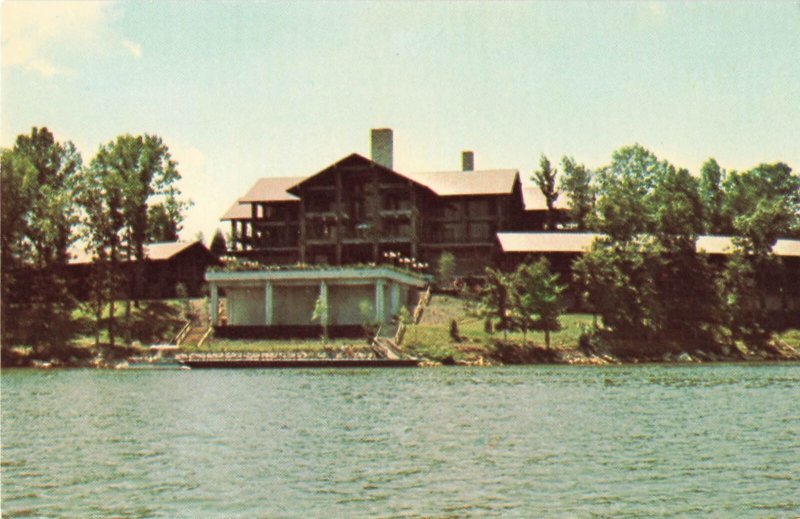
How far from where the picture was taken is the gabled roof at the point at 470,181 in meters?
93.8

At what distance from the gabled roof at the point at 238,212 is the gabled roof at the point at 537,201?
90.4ft

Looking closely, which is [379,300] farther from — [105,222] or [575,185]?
[575,185]

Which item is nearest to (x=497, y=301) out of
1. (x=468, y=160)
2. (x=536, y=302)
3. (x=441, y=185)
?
(x=536, y=302)

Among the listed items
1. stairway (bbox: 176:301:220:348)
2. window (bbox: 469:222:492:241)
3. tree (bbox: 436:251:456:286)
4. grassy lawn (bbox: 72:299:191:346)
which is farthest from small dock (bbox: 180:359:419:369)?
window (bbox: 469:222:492:241)

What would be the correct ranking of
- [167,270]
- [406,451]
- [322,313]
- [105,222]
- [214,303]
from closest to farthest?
[406,451]
[322,313]
[214,303]
[105,222]
[167,270]

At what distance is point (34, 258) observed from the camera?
7706 centimetres

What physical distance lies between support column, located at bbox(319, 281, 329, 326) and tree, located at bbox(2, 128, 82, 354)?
17290 mm

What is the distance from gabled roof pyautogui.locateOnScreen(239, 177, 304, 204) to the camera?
96.8m

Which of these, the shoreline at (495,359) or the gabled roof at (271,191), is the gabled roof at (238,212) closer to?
the gabled roof at (271,191)

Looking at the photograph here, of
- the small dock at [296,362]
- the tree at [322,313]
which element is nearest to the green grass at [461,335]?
the small dock at [296,362]

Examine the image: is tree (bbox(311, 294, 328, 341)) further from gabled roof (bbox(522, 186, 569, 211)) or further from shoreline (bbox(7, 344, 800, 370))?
gabled roof (bbox(522, 186, 569, 211))

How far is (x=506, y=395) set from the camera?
1481 inches

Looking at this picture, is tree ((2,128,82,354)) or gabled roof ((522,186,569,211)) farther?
gabled roof ((522,186,569,211))

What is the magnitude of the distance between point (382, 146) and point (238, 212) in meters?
16.6
